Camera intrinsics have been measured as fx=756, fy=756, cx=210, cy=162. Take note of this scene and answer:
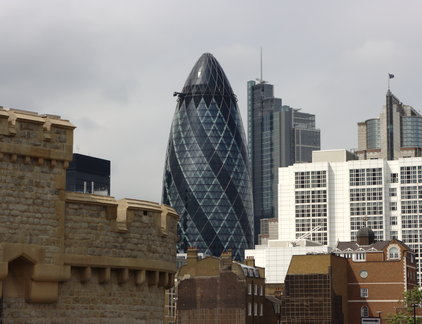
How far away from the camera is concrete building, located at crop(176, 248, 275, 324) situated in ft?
372

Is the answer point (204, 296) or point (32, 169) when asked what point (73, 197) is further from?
point (204, 296)

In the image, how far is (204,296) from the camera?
116 m

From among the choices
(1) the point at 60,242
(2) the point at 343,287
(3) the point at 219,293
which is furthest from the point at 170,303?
(1) the point at 60,242

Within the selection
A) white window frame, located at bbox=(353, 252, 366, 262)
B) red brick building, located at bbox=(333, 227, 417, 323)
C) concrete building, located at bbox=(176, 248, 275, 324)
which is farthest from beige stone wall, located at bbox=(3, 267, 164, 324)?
white window frame, located at bbox=(353, 252, 366, 262)

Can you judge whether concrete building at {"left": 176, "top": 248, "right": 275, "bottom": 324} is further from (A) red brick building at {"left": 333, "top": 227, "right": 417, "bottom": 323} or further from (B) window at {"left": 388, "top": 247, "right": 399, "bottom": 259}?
(B) window at {"left": 388, "top": 247, "right": 399, "bottom": 259}

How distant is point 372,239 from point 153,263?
396ft

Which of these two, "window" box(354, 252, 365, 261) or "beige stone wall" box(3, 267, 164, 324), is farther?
"window" box(354, 252, 365, 261)

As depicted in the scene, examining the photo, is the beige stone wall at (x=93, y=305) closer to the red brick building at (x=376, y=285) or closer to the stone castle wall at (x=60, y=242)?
the stone castle wall at (x=60, y=242)

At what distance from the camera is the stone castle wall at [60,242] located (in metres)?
27.5

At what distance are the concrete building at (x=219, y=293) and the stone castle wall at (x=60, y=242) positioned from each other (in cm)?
8323

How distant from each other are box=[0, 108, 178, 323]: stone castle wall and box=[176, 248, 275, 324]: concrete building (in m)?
83.2

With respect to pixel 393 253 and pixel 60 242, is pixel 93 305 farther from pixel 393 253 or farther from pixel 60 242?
pixel 393 253

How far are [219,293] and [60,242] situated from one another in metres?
88.5

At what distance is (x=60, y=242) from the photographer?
1121 inches
